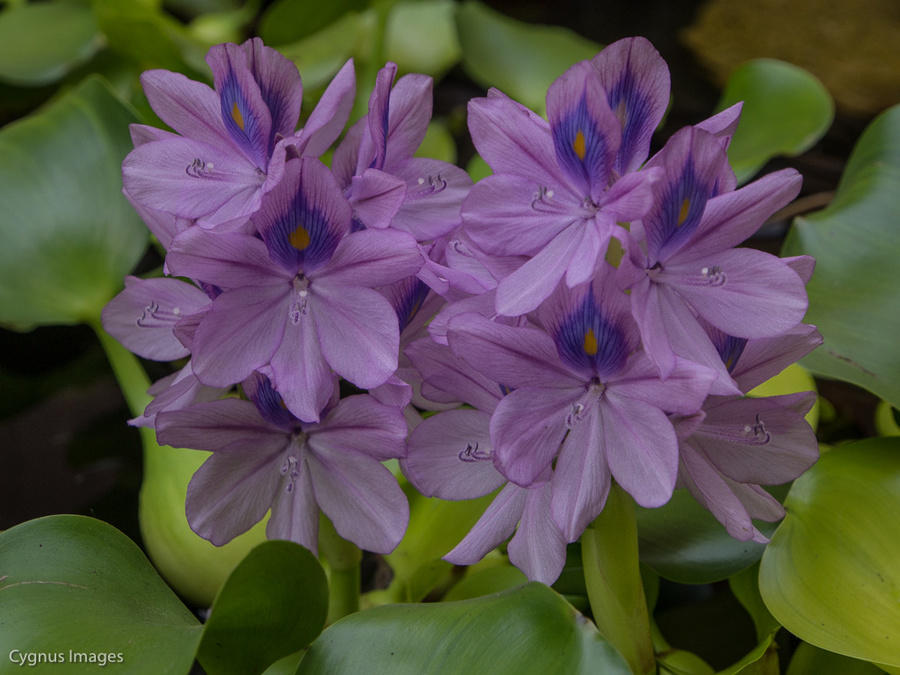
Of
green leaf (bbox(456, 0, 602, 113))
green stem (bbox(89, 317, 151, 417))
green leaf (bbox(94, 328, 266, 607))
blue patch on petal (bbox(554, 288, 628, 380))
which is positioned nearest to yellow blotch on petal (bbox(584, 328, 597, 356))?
blue patch on petal (bbox(554, 288, 628, 380))

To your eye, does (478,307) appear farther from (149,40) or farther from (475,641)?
(149,40)

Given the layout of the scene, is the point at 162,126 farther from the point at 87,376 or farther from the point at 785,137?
the point at 785,137

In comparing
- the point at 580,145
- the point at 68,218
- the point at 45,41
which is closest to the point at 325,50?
the point at 45,41

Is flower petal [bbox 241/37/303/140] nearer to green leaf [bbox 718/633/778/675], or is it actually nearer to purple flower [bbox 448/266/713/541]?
purple flower [bbox 448/266/713/541]

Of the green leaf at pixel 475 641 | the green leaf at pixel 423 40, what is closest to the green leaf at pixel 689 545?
the green leaf at pixel 475 641

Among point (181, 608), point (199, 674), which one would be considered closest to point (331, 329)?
point (181, 608)

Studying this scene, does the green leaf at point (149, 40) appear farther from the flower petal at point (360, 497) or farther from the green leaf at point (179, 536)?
the flower petal at point (360, 497)
